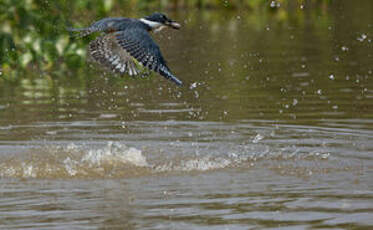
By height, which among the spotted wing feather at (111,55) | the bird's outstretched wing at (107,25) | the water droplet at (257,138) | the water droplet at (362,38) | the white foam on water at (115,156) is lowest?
the white foam on water at (115,156)

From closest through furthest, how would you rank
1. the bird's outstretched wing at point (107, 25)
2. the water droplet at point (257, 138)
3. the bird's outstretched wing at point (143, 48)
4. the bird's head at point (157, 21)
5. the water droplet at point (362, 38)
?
the bird's outstretched wing at point (143, 48) → the bird's outstretched wing at point (107, 25) → the bird's head at point (157, 21) → the water droplet at point (257, 138) → the water droplet at point (362, 38)

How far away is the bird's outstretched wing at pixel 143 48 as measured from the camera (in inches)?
313

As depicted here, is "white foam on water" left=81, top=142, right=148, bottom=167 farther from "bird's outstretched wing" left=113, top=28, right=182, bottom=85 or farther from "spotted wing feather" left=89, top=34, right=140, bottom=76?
"bird's outstretched wing" left=113, top=28, right=182, bottom=85

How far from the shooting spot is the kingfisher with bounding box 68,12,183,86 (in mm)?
8008

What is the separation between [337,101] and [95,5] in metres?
5.45

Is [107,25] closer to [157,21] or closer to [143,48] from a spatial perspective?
[143,48]

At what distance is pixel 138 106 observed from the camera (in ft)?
40.8

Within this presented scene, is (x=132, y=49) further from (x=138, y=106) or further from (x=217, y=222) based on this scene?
(x=138, y=106)

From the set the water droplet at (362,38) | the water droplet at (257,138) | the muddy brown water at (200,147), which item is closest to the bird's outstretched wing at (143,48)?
the muddy brown water at (200,147)

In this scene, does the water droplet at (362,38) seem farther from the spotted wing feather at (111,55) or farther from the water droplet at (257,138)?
the spotted wing feather at (111,55)

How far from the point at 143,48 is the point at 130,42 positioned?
0.18 metres

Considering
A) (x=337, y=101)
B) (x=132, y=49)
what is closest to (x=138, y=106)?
(x=337, y=101)

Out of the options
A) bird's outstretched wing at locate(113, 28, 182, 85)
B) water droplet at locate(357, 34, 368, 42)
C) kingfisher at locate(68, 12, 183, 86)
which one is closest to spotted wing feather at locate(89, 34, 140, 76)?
kingfisher at locate(68, 12, 183, 86)

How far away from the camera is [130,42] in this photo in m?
8.16
